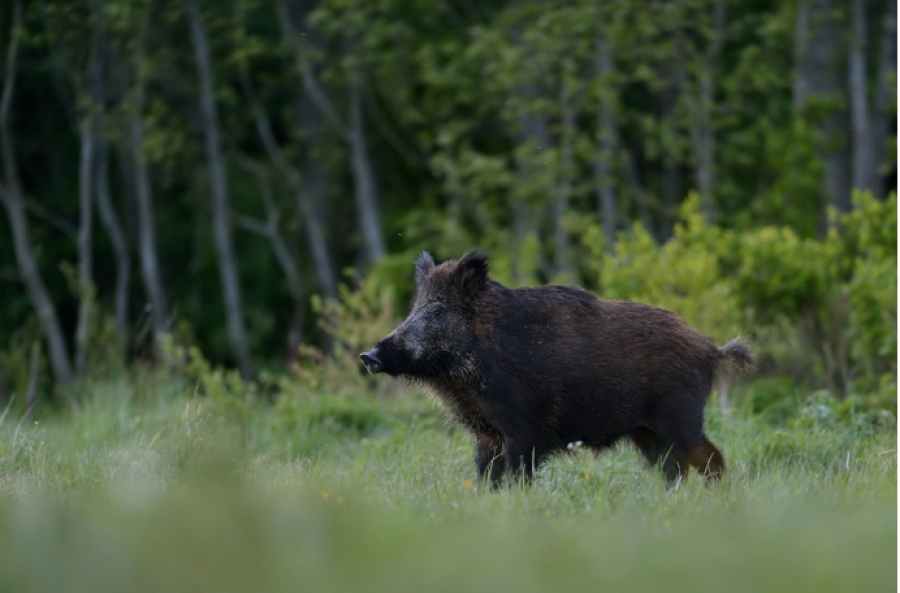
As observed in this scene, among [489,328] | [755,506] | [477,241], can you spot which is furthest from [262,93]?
[755,506]

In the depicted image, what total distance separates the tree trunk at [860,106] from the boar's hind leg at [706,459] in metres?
9.57

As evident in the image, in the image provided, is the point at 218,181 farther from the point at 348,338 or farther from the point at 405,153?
the point at 348,338

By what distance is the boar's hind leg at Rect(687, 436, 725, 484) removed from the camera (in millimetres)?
6031

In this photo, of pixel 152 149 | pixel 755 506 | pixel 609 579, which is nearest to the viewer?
pixel 609 579

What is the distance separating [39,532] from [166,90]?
16526 mm

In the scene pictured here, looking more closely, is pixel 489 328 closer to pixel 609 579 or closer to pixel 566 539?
pixel 566 539

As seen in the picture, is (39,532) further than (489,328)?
No

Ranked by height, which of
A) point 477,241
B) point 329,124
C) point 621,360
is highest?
point 621,360

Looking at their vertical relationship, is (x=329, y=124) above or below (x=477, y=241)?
above

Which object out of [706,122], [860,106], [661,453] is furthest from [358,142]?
[661,453]

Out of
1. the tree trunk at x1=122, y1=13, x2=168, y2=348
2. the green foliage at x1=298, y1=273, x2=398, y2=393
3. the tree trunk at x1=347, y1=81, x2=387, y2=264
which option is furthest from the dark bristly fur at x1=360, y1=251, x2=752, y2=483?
the tree trunk at x1=347, y1=81, x2=387, y2=264

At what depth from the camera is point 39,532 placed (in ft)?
13.6

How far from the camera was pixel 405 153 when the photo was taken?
64.2 ft

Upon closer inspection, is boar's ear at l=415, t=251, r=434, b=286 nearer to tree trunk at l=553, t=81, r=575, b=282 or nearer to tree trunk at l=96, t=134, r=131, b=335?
tree trunk at l=553, t=81, r=575, b=282
